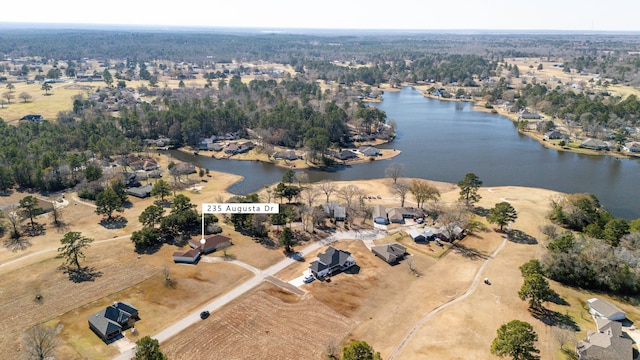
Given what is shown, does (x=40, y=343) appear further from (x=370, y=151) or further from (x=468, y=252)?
(x=370, y=151)

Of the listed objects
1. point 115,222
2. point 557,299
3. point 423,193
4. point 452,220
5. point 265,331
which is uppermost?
point 423,193

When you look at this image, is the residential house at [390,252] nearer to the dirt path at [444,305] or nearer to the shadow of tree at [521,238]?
the dirt path at [444,305]

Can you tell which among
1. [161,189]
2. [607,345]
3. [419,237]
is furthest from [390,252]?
[161,189]

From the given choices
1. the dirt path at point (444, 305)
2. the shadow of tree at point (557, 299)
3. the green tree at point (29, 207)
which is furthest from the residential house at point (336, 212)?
the green tree at point (29, 207)

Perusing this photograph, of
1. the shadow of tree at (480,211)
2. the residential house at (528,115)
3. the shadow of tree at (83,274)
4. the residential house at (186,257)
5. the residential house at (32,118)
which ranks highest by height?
the residential house at (528,115)

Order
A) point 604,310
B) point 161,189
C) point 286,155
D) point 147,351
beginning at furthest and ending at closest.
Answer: point 286,155 → point 161,189 → point 604,310 → point 147,351

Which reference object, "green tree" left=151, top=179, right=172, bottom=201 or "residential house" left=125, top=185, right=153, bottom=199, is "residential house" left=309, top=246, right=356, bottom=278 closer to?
"green tree" left=151, top=179, right=172, bottom=201

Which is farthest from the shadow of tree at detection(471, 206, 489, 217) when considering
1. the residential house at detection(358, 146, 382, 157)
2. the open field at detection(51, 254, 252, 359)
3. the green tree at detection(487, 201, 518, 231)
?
the open field at detection(51, 254, 252, 359)
